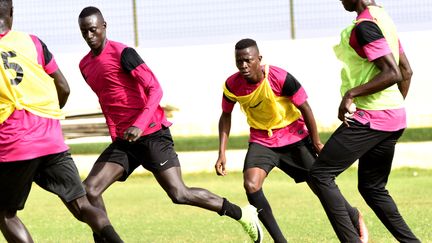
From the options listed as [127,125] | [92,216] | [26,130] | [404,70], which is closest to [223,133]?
[127,125]

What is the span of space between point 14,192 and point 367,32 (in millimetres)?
2928

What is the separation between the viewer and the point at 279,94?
1052 centimetres

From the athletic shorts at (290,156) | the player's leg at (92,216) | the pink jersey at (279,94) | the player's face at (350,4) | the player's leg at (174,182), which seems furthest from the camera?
the athletic shorts at (290,156)

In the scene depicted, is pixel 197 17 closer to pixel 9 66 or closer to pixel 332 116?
pixel 332 116

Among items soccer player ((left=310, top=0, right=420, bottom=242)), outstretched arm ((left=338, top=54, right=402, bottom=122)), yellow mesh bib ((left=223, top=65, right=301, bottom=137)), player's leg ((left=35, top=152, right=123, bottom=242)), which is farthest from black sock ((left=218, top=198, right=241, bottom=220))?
outstretched arm ((left=338, top=54, right=402, bottom=122))

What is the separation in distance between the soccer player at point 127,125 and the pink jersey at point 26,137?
1.79 m

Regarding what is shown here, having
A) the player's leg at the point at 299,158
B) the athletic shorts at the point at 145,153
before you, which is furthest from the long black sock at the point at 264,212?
the athletic shorts at the point at 145,153

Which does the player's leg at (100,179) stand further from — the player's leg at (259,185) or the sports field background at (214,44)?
the sports field background at (214,44)

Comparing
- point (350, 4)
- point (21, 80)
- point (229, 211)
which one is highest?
point (350, 4)

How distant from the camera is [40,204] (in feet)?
55.2

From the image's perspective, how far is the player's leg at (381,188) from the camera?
9156 mm

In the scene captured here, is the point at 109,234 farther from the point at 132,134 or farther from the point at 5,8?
the point at 5,8

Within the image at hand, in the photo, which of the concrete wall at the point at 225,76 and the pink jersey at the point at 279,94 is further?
the concrete wall at the point at 225,76

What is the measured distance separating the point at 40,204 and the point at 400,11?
1382 cm
